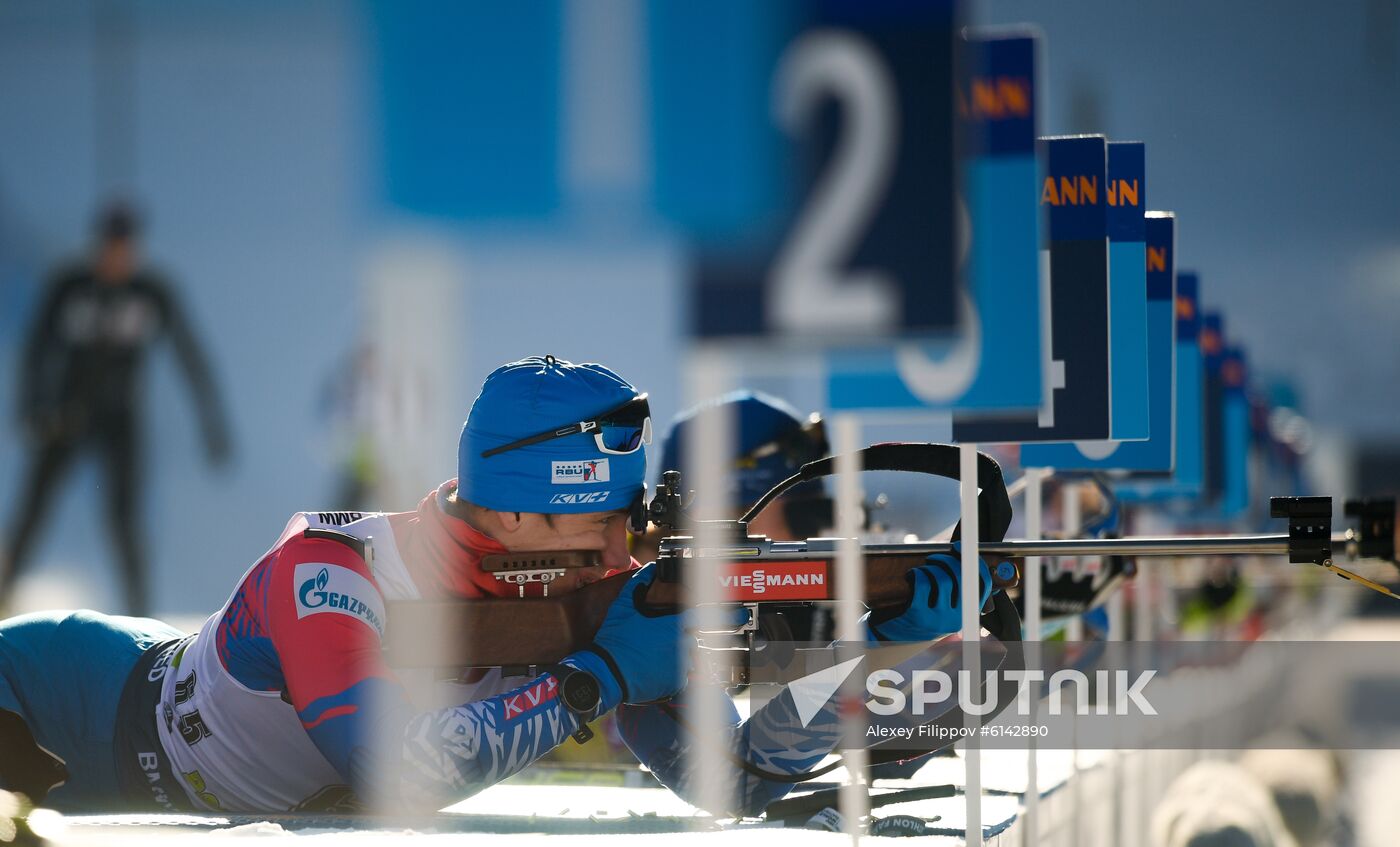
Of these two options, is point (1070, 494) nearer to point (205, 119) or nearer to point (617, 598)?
point (617, 598)

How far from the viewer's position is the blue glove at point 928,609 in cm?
278

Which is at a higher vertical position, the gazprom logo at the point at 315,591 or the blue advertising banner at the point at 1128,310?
the blue advertising banner at the point at 1128,310

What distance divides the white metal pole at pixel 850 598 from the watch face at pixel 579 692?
41 cm

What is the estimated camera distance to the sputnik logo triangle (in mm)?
2828

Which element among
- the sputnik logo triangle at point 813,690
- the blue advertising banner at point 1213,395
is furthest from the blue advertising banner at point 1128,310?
the blue advertising banner at point 1213,395

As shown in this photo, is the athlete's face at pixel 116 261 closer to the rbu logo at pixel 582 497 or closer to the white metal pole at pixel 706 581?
the rbu logo at pixel 582 497

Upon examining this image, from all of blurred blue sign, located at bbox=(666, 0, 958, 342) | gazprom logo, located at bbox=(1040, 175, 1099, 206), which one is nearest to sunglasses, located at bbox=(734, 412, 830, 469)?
gazprom logo, located at bbox=(1040, 175, 1099, 206)

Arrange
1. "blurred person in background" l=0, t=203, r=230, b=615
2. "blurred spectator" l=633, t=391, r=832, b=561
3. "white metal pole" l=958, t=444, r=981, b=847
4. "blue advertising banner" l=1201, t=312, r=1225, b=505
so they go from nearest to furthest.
→ "white metal pole" l=958, t=444, r=981, b=847 → "blurred spectator" l=633, t=391, r=832, b=561 → "blue advertising banner" l=1201, t=312, r=1225, b=505 → "blurred person in background" l=0, t=203, r=230, b=615

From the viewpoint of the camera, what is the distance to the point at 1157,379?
3.89 metres

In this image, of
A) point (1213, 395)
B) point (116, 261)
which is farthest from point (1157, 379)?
point (116, 261)

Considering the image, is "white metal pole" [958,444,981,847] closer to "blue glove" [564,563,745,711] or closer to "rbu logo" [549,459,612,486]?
"blue glove" [564,563,745,711]

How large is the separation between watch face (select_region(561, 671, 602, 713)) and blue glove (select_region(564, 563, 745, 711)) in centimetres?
2

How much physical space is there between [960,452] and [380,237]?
109 centimetres

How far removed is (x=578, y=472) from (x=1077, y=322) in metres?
0.93
